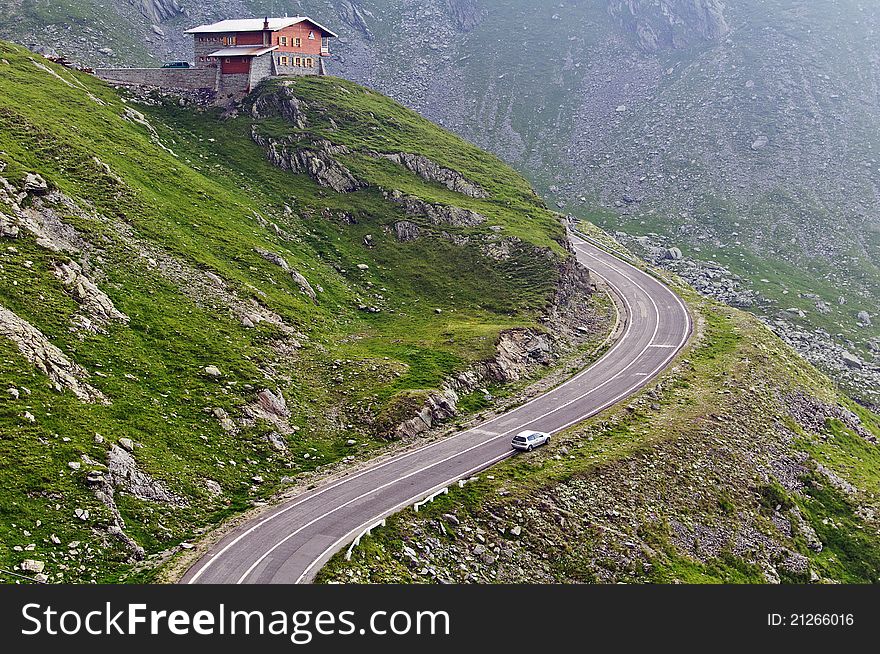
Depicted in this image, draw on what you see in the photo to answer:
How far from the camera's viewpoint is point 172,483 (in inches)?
1911

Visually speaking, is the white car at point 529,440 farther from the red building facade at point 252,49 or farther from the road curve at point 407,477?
the red building facade at point 252,49

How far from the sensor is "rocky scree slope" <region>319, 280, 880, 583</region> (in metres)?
48.8

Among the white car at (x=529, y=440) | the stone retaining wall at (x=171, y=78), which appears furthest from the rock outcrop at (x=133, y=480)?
the stone retaining wall at (x=171, y=78)

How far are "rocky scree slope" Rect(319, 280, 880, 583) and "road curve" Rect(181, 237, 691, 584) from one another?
185 cm

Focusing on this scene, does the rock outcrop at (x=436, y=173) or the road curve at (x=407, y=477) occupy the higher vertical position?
the rock outcrop at (x=436, y=173)

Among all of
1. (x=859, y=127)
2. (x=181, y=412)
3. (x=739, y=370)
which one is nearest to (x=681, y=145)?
(x=859, y=127)

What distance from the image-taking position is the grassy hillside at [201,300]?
1812 inches

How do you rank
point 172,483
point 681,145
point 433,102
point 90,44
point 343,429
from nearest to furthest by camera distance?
point 172,483, point 343,429, point 90,44, point 681,145, point 433,102

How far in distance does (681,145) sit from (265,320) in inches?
5185

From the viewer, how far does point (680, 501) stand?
60219mm

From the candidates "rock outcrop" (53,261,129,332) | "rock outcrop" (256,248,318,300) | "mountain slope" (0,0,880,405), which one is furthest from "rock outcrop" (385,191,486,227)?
"mountain slope" (0,0,880,405)

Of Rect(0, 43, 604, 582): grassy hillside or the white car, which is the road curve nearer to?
the white car

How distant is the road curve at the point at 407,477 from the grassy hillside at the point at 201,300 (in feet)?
10.7

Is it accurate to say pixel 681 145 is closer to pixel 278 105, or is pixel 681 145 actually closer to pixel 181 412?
pixel 278 105
